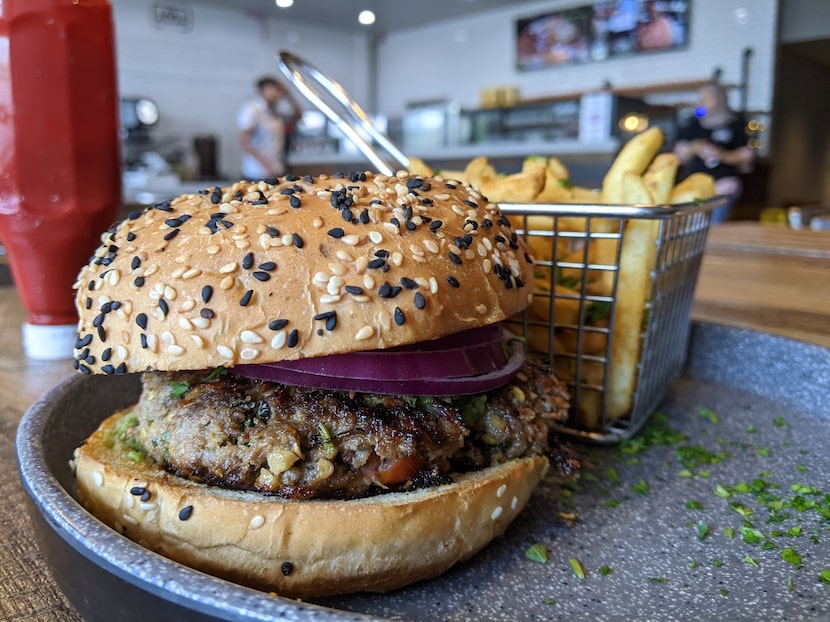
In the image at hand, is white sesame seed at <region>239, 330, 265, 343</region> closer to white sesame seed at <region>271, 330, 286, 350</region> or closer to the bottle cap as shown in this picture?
white sesame seed at <region>271, 330, 286, 350</region>

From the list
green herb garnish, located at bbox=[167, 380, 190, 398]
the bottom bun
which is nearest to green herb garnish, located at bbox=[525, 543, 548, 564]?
the bottom bun

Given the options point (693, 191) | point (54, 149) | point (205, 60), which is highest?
point (205, 60)

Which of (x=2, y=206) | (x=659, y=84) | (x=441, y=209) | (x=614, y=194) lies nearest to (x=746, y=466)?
(x=614, y=194)

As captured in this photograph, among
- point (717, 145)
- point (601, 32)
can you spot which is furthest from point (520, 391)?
point (601, 32)

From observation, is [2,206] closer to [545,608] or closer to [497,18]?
[545,608]

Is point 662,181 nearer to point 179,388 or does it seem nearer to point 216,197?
point 216,197

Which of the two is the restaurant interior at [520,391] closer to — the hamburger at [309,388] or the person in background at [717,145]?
the hamburger at [309,388]
